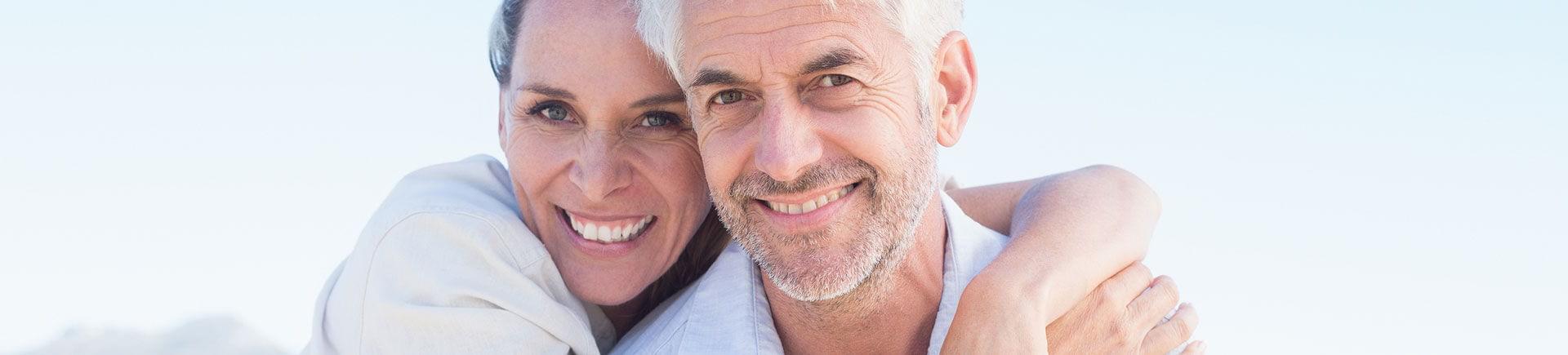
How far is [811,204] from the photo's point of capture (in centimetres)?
309

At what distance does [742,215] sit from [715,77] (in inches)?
14.1

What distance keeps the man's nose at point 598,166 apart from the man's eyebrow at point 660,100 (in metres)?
0.12

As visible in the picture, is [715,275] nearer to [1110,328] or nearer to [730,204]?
[730,204]

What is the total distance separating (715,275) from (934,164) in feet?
2.37

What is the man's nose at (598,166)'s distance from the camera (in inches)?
132

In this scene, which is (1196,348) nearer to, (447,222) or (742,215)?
(742,215)

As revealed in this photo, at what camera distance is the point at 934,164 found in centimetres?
330

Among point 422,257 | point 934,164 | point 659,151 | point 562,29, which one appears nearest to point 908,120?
point 934,164

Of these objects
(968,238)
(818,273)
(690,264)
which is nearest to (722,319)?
(818,273)

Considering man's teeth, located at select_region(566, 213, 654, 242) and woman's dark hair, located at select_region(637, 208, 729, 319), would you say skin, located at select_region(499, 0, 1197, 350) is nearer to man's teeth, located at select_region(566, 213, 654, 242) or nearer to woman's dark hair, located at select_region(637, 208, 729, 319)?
man's teeth, located at select_region(566, 213, 654, 242)

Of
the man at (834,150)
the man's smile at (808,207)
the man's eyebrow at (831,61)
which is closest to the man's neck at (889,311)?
the man at (834,150)

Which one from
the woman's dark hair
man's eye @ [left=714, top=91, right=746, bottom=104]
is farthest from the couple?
the woman's dark hair

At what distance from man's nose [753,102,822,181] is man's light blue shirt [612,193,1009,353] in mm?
615

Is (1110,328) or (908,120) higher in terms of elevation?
(908,120)
